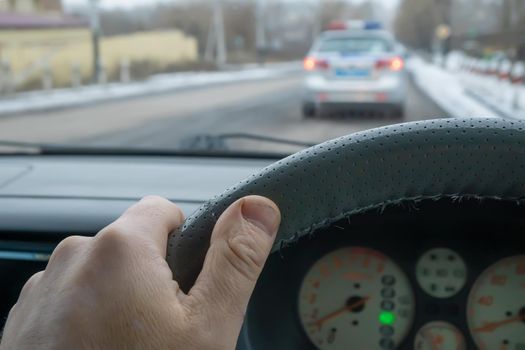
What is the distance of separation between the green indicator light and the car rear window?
11.0 meters

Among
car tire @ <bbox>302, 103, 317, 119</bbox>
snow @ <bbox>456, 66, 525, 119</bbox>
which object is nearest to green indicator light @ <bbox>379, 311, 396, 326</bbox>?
snow @ <bbox>456, 66, 525, 119</bbox>

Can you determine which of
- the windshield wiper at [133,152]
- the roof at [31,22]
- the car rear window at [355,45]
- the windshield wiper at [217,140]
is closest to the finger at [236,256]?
the windshield wiper at [133,152]

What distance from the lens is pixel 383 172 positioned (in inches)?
45.9

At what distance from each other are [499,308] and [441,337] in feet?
0.57

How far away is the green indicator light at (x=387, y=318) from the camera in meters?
1.82

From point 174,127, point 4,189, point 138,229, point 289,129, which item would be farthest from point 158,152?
point 174,127

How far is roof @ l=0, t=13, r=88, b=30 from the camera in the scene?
21975mm

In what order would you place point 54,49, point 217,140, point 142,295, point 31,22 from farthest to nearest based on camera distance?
point 54,49, point 31,22, point 217,140, point 142,295

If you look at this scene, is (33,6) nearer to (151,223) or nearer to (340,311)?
(340,311)

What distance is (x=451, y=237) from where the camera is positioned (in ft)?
5.71

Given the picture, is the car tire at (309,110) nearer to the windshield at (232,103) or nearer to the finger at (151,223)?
the windshield at (232,103)

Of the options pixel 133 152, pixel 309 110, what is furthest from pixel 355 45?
pixel 133 152

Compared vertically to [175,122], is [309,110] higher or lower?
higher

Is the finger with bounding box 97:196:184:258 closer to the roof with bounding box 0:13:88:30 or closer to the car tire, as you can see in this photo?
the car tire
